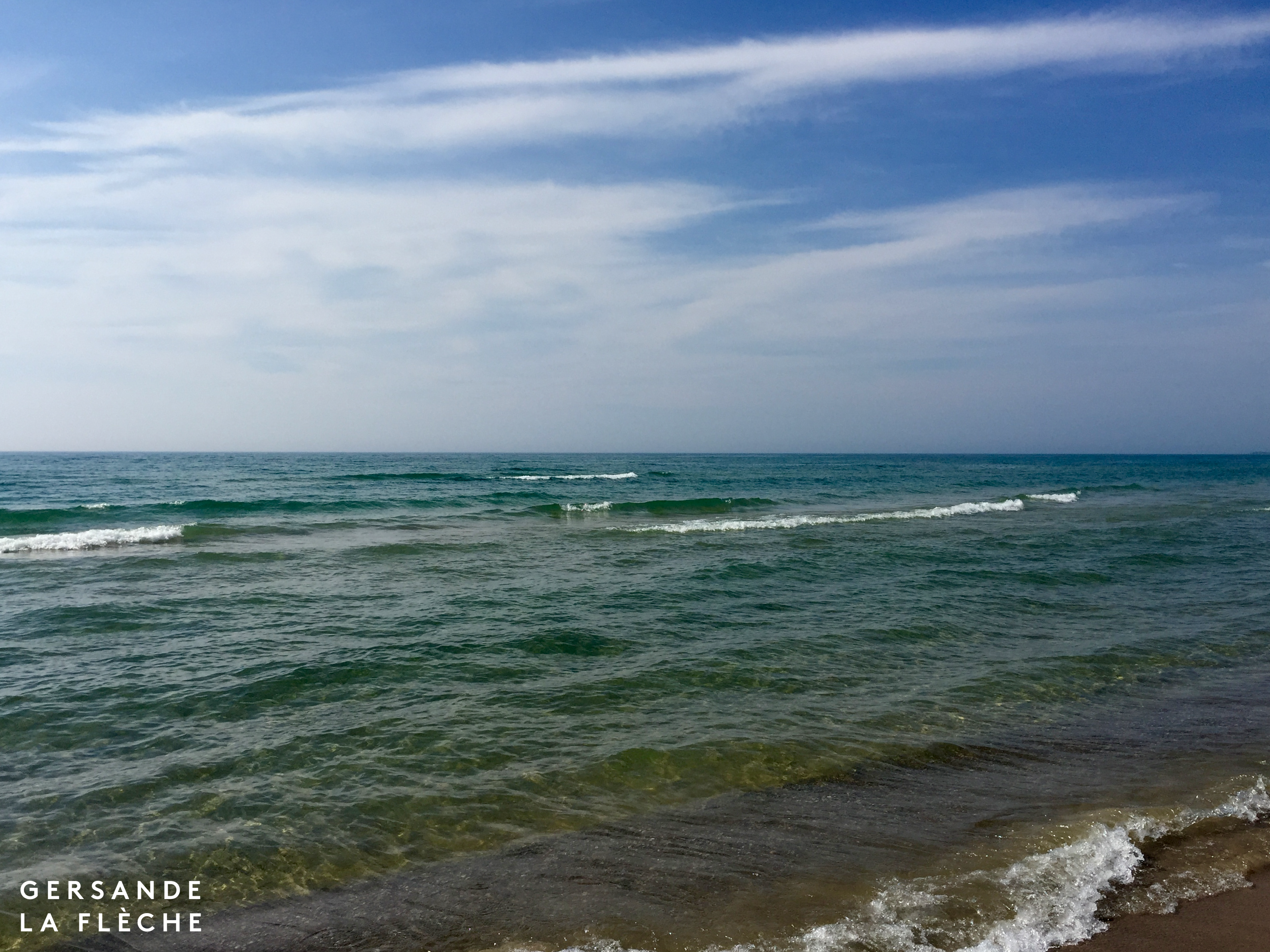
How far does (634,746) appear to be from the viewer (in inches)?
303

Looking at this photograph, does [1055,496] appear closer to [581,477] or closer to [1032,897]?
[581,477]

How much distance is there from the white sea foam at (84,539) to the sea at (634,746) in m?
1.81

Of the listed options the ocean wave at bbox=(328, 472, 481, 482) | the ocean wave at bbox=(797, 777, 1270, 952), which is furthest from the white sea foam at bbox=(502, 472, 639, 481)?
the ocean wave at bbox=(797, 777, 1270, 952)

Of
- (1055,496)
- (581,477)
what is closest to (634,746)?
(1055,496)

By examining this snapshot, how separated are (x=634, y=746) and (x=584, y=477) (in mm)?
53201

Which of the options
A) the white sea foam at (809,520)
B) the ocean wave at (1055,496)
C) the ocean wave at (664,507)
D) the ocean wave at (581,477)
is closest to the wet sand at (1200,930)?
the white sea foam at (809,520)

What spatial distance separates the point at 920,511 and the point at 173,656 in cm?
3200

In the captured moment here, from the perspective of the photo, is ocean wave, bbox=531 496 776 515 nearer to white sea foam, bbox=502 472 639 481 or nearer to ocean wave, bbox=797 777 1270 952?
white sea foam, bbox=502 472 639 481

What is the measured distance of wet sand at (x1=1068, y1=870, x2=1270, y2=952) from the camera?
4.65 meters

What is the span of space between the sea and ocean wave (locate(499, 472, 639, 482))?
37547 millimetres

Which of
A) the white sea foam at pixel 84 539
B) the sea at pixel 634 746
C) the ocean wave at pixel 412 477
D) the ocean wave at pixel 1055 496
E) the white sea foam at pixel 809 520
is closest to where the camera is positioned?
the sea at pixel 634 746

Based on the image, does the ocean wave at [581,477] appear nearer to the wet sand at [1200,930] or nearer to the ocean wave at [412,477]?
the ocean wave at [412,477]

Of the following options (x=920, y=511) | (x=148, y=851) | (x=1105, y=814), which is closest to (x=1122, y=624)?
(x=1105, y=814)

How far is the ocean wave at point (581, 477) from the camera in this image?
189ft
